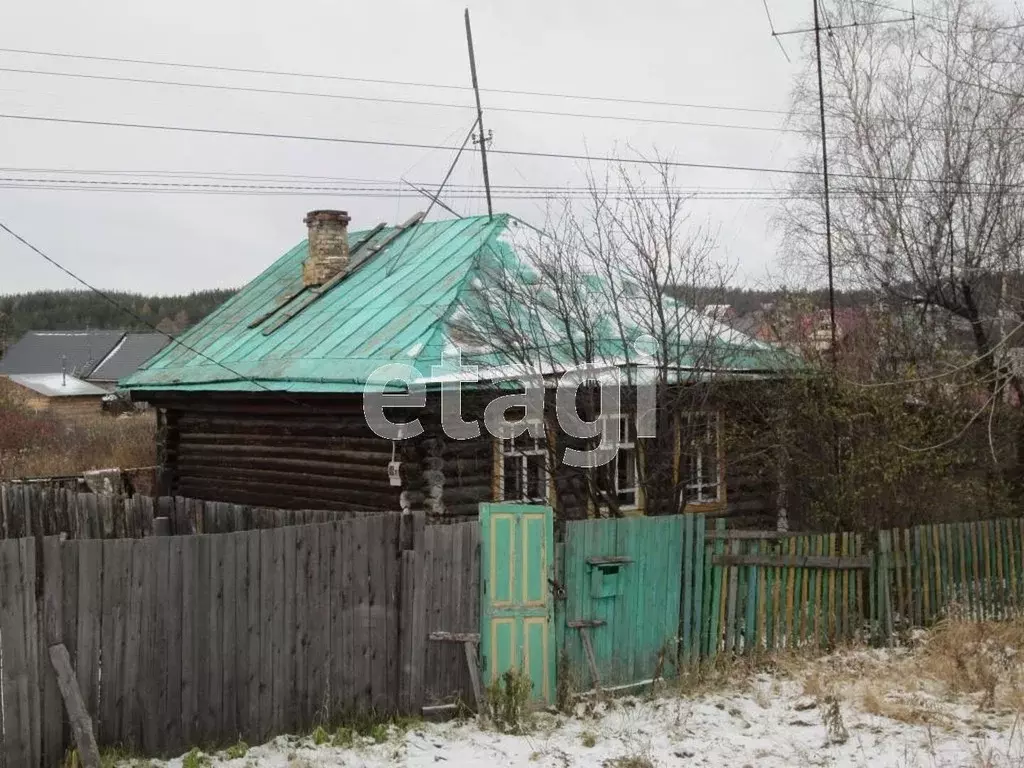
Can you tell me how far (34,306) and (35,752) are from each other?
332ft

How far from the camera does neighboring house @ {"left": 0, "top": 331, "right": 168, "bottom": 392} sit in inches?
2761

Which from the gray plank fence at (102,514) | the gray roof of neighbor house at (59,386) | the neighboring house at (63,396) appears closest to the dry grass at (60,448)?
the gray plank fence at (102,514)

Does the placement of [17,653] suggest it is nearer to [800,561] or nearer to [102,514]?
[800,561]

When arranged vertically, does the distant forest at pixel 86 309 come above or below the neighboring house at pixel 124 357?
above

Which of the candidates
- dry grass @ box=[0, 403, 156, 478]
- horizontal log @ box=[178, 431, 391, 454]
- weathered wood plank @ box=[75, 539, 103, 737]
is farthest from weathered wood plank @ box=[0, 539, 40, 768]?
dry grass @ box=[0, 403, 156, 478]

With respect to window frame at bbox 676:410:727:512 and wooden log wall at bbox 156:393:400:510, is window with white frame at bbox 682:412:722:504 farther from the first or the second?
wooden log wall at bbox 156:393:400:510

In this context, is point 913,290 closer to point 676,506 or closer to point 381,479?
point 676,506

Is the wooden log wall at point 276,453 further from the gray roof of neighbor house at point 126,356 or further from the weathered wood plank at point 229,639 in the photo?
the gray roof of neighbor house at point 126,356

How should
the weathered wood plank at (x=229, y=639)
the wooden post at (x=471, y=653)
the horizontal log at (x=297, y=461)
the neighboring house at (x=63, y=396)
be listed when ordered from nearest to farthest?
the weathered wood plank at (x=229, y=639), the wooden post at (x=471, y=653), the horizontal log at (x=297, y=461), the neighboring house at (x=63, y=396)

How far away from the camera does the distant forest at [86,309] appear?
91.4 metres

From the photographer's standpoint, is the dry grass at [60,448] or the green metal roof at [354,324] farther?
the dry grass at [60,448]

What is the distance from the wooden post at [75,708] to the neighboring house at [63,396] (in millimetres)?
49819

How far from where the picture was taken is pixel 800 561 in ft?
34.3

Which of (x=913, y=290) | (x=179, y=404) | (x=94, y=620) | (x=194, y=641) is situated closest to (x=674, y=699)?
(x=194, y=641)
